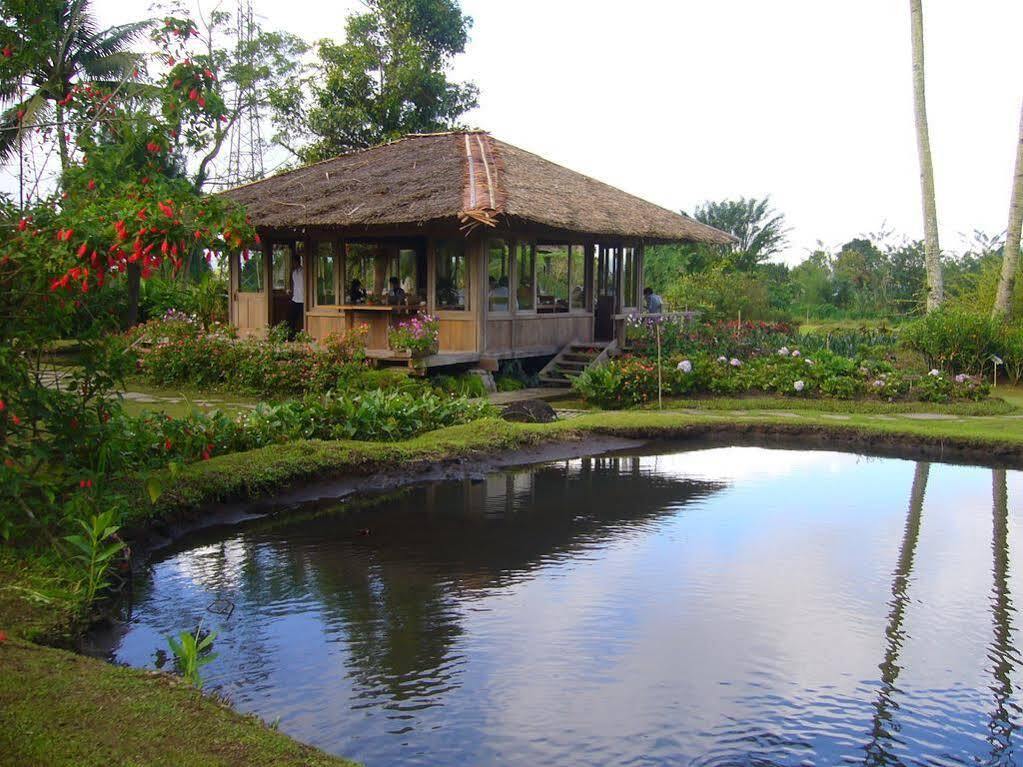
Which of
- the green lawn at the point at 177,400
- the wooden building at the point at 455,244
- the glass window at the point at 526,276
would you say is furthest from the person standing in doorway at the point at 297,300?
the glass window at the point at 526,276

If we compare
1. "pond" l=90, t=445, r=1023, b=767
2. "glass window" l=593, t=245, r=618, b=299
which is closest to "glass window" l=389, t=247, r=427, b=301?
"glass window" l=593, t=245, r=618, b=299

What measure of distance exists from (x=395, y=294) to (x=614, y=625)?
11627 millimetres

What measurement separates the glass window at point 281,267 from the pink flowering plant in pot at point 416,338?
4912 millimetres

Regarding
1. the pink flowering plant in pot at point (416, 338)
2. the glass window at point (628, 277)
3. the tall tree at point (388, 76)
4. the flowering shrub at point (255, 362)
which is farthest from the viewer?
the tall tree at point (388, 76)

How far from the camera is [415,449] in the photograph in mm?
10062

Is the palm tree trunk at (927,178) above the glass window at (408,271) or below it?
above

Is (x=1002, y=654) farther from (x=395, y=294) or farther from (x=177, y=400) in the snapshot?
(x=395, y=294)

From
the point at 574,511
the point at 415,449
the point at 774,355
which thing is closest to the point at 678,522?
the point at 574,511

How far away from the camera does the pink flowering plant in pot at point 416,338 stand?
1518 centimetres

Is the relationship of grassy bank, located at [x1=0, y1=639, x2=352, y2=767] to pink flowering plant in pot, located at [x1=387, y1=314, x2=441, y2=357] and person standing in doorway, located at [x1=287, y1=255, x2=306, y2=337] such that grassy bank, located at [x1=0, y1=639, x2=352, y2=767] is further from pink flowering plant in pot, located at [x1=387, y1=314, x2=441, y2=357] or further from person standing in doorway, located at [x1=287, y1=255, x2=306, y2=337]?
person standing in doorway, located at [x1=287, y1=255, x2=306, y2=337]

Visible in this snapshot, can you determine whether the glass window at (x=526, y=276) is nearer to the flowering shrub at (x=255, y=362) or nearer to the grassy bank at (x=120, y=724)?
the flowering shrub at (x=255, y=362)

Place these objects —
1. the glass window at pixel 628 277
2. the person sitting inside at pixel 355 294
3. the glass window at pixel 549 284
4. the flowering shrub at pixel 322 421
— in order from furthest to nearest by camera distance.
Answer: the glass window at pixel 628 277 < the glass window at pixel 549 284 < the person sitting inside at pixel 355 294 < the flowering shrub at pixel 322 421

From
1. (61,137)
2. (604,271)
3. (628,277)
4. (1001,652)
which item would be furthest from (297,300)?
(1001,652)

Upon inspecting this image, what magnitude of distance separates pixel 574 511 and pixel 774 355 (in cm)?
893
